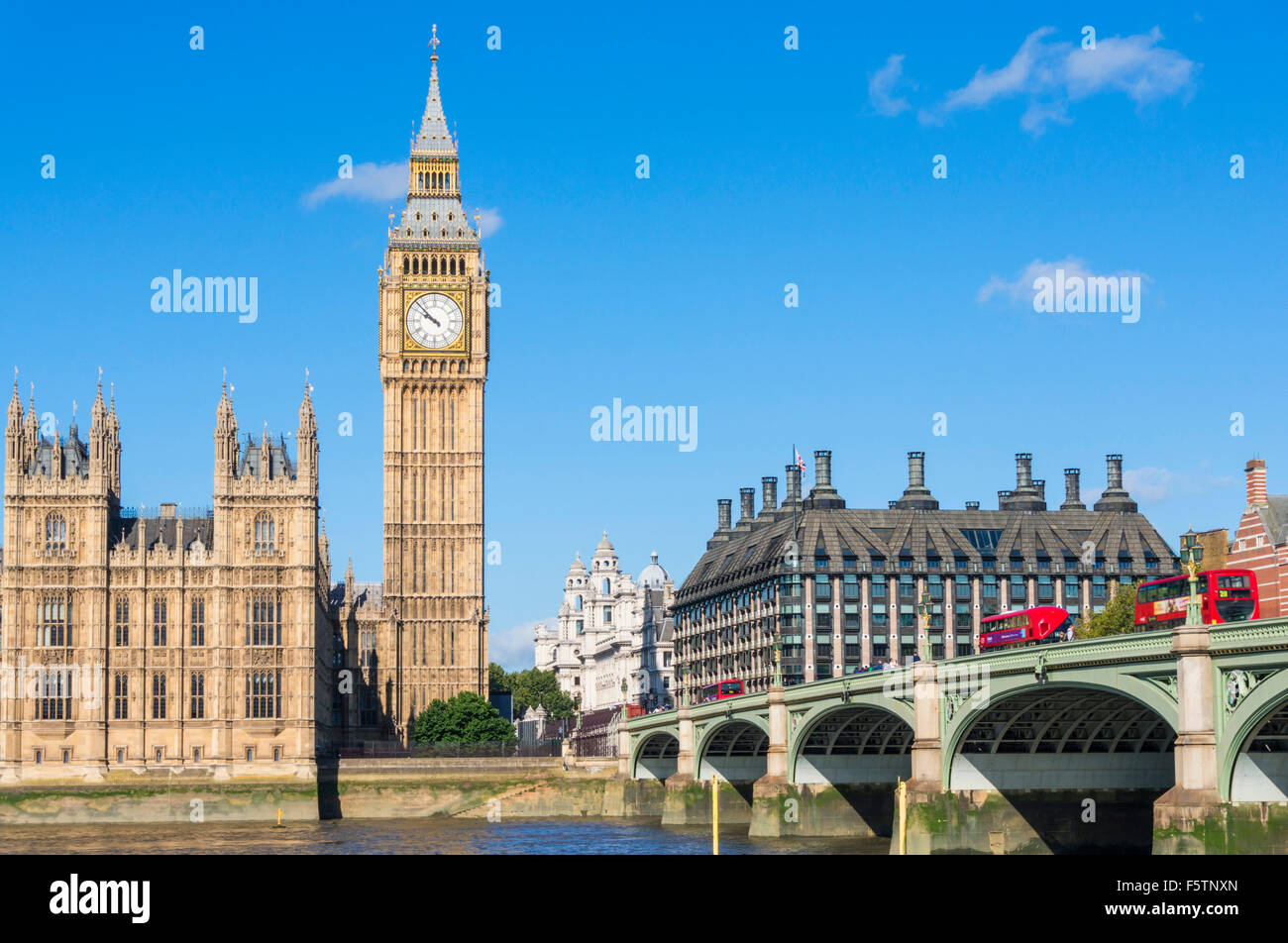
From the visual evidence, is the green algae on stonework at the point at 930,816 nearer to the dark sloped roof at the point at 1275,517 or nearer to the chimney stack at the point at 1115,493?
the dark sloped roof at the point at 1275,517

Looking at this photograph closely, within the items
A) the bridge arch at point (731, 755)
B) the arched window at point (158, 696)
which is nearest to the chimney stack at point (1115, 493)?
the bridge arch at point (731, 755)

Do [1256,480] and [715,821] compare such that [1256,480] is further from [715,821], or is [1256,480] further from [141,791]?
[141,791]

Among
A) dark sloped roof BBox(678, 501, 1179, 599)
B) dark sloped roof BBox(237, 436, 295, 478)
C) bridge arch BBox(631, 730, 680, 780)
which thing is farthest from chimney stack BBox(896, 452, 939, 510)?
dark sloped roof BBox(237, 436, 295, 478)

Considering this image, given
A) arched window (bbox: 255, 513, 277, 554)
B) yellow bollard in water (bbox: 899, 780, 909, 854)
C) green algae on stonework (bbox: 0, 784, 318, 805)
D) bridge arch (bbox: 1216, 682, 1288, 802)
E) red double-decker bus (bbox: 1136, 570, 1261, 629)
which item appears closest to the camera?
bridge arch (bbox: 1216, 682, 1288, 802)

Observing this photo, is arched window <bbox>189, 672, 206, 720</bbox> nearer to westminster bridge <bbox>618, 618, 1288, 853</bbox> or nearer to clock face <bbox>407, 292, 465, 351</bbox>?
westminster bridge <bbox>618, 618, 1288, 853</bbox>

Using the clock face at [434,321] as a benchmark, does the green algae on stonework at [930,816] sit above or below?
below

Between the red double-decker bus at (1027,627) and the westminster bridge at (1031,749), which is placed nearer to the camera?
the westminster bridge at (1031,749)
